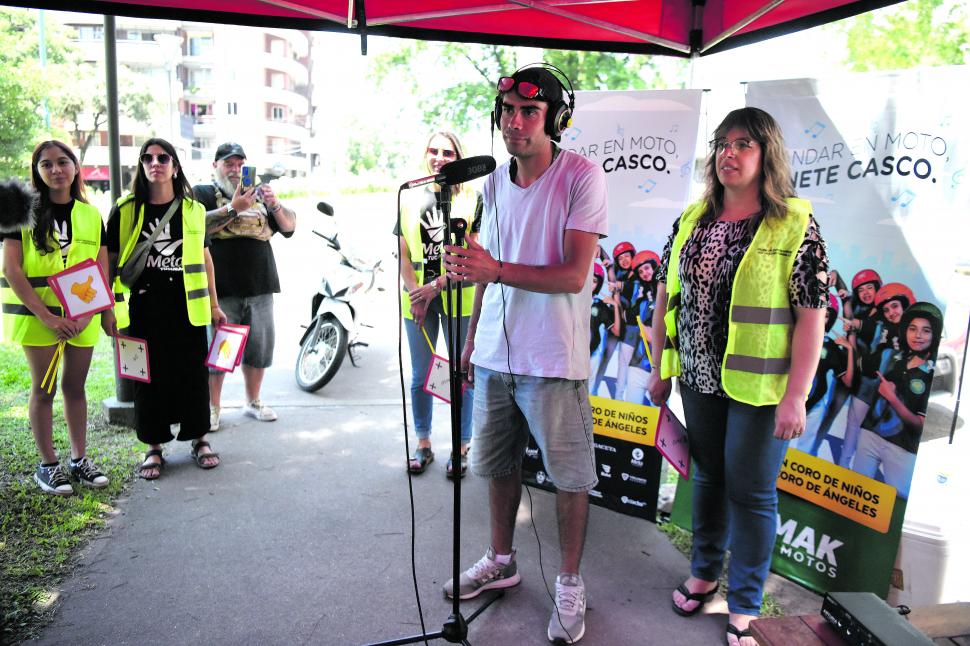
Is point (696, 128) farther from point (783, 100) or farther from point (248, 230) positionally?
point (248, 230)

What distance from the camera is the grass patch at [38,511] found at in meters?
2.48

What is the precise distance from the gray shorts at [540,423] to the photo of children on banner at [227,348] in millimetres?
1796

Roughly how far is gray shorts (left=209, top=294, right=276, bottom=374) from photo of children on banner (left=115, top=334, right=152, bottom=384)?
0.69 metres

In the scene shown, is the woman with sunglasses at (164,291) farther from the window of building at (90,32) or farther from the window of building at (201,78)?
the window of building at (201,78)

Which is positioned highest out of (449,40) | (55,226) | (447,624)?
(449,40)

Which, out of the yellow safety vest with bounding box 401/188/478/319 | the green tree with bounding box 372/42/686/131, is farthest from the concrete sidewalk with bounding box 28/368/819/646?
the green tree with bounding box 372/42/686/131

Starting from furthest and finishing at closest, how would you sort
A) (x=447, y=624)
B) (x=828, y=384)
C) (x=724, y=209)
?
(x=828, y=384)
(x=724, y=209)
(x=447, y=624)

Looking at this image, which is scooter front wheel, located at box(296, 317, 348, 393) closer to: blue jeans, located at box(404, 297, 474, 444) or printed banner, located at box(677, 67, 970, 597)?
blue jeans, located at box(404, 297, 474, 444)

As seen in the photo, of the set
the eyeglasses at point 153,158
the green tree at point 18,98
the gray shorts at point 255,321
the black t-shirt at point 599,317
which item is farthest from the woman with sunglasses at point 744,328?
the green tree at point 18,98

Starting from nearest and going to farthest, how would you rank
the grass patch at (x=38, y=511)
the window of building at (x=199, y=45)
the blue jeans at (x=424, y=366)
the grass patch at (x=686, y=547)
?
the grass patch at (x=38, y=511) → the grass patch at (x=686, y=547) → the blue jeans at (x=424, y=366) → the window of building at (x=199, y=45)

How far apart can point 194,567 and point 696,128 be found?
2982mm

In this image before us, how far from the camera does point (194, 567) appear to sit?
2.77 meters

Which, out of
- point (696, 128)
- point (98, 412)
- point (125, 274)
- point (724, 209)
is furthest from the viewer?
point (98, 412)

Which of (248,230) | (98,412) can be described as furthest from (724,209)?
(98,412)
